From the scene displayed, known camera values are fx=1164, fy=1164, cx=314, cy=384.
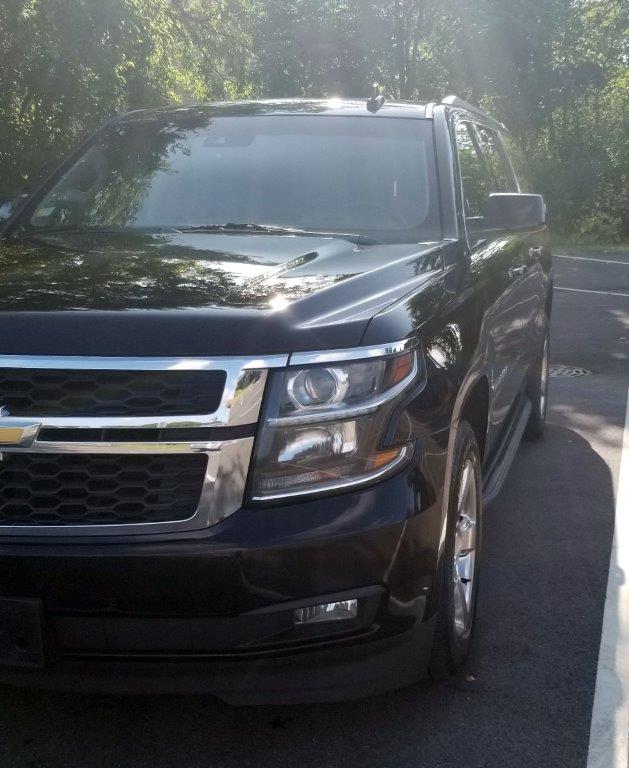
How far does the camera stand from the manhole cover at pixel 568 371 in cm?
934

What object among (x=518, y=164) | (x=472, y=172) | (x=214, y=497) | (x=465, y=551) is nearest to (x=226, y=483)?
(x=214, y=497)

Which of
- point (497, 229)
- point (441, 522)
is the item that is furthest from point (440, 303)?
point (497, 229)

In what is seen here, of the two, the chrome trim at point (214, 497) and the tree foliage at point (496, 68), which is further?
the tree foliage at point (496, 68)

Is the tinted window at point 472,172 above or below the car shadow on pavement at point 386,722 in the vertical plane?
above

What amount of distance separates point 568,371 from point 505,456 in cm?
468

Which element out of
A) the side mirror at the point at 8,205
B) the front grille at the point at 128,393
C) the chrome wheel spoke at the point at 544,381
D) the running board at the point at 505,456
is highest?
the side mirror at the point at 8,205

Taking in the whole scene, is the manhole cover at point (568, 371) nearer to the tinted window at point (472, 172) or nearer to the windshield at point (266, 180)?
the tinted window at point (472, 172)

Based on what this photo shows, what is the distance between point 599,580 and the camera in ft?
14.6

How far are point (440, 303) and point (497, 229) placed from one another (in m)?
1.29

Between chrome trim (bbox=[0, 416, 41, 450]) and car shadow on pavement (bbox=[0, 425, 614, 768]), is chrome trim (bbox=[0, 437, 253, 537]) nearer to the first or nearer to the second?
chrome trim (bbox=[0, 416, 41, 450])

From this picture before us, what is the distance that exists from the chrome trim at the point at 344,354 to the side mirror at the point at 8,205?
95.3 inches

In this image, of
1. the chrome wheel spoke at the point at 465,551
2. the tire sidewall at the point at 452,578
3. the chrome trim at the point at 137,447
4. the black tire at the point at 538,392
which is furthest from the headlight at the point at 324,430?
the black tire at the point at 538,392

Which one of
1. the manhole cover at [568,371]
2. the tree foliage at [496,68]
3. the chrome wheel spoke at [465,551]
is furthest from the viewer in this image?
the tree foliage at [496,68]

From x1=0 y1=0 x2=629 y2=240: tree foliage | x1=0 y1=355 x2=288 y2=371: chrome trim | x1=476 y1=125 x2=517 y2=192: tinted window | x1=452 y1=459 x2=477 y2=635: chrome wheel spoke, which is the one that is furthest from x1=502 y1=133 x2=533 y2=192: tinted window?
x1=0 y1=0 x2=629 y2=240: tree foliage
